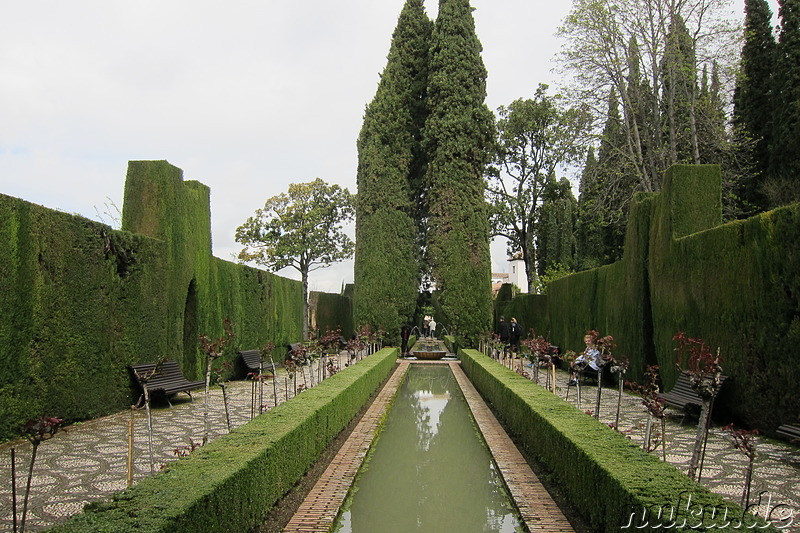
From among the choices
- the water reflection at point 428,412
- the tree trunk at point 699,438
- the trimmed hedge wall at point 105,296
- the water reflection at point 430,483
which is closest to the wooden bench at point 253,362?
the trimmed hedge wall at point 105,296

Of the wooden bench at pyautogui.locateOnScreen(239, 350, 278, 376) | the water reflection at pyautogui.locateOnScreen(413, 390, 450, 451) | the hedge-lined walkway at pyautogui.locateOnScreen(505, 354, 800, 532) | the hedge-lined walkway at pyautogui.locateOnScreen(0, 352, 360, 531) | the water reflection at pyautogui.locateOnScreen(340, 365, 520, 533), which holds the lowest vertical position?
the water reflection at pyautogui.locateOnScreen(413, 390, 450, 451)

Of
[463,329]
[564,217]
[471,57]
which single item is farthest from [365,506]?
[564,217]

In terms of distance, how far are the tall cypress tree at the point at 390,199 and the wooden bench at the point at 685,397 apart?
50.1 feet

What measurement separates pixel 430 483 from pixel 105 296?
5.67 meters

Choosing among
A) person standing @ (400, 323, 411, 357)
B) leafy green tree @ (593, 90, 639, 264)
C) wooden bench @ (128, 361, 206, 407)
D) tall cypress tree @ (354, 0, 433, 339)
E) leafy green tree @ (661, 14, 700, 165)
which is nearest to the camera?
wooden bench @ (128, 361, 206, 407)

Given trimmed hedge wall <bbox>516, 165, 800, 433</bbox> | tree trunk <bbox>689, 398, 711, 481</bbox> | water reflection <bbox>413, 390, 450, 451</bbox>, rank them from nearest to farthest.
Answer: tree trunk <bbox>689, 398, 711, 481</bbox>, trimmed hedge wall <bbox>516, 165, 800, 433</bbox>, water reflection <bbox>413, 390, 450, 451</bbox>

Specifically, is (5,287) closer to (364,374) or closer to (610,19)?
(364,374)

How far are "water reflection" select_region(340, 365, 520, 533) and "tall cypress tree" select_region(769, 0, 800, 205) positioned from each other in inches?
618

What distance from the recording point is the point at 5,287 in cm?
668

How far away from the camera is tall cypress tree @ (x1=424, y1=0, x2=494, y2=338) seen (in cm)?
2284

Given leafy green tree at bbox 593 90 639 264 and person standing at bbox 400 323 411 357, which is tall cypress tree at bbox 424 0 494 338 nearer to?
person standing at bbox 400 323 411 357

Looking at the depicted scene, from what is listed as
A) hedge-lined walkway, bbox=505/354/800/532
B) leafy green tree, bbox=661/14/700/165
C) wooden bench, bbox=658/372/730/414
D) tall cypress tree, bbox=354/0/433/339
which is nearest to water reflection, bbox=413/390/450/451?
hedge-lined walkway, bbox=505/354/800/532

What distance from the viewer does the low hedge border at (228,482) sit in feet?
9.69

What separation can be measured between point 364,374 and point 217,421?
311 cm
